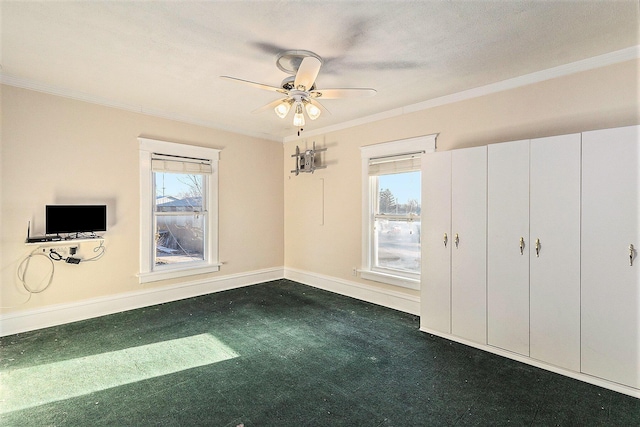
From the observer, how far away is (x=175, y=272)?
4.54 m

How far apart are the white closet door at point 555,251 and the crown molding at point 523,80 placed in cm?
80

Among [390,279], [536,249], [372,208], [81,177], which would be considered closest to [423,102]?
[372,208]

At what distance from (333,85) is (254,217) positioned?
2.93m

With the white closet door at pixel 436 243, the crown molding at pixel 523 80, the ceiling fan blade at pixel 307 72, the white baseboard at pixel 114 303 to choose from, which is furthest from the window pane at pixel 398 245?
the ceiling fan blade at pixel 307 72

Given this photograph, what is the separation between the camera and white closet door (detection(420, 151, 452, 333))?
3289 mm

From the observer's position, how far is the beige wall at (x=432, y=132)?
8.94 ft

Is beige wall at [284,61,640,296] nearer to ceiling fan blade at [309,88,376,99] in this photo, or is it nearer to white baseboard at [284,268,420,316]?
white baseboard at [284,268,420,316]

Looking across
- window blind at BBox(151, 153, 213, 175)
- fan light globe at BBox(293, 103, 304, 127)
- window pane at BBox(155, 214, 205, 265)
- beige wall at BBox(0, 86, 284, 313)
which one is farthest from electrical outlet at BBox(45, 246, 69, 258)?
fan light globe at BBox(293, 103, 304, 127)

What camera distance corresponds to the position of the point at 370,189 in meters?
4.57

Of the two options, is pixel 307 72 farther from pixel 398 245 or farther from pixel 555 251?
pixel 398 245

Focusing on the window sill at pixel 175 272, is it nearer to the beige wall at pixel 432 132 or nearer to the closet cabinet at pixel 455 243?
the beige wall at pixel 432 132

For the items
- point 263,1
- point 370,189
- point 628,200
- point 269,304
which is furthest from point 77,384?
point 628,200

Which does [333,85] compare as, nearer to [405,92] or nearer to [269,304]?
[405,92]

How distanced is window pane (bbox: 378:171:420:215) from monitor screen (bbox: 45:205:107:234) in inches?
144
